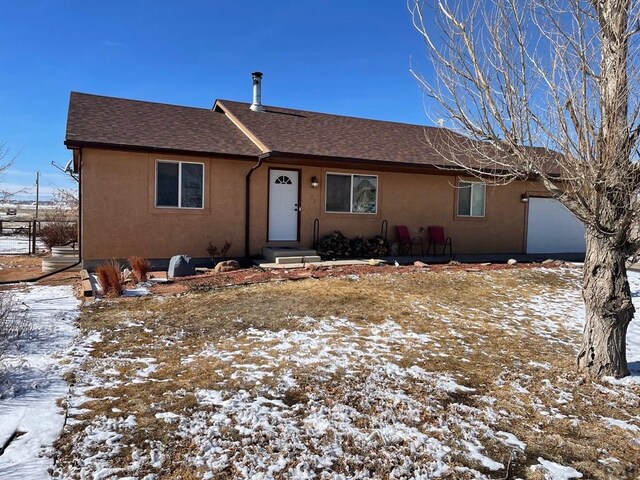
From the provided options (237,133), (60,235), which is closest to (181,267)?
(237,133)

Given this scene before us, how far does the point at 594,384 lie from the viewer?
410 cm

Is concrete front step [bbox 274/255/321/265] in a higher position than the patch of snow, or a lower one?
higher

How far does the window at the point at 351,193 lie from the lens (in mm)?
11672

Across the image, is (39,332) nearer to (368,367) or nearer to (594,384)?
(368,367)

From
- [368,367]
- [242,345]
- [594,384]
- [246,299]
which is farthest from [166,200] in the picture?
[594,384]

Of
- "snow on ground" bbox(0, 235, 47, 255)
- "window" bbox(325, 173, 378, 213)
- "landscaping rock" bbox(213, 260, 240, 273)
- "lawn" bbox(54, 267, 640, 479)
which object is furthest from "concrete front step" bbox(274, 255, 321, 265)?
"snow on ground" bbox(0, 235, 47, 255)

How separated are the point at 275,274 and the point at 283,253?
146cm

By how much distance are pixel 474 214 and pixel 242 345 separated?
34.0ft

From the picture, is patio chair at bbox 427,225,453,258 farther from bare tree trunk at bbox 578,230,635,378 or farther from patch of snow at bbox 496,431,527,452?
patch of snow at bbox 496,431,527,452

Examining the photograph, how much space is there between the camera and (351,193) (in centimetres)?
1184

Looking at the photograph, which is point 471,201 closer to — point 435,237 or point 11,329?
point 435,237

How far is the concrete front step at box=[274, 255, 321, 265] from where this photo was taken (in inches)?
388

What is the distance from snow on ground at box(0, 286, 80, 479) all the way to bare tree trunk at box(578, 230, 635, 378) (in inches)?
179

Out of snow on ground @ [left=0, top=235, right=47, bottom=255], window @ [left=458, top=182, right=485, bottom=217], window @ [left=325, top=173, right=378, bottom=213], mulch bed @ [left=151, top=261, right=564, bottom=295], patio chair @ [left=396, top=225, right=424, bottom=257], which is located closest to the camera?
mulch bed @ [left=151, top=261, right=564, bottom=295]
